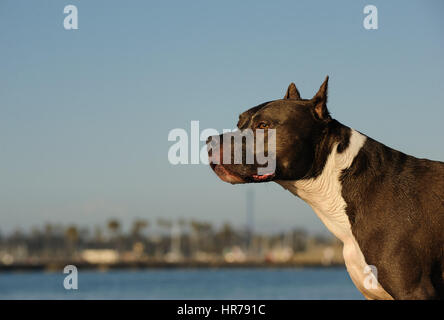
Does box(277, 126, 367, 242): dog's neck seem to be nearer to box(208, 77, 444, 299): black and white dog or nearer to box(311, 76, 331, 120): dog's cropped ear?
box(208, 77, 444, 299): black and white dog

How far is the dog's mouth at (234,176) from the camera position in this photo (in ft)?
16.4

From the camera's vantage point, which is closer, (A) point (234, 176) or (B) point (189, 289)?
(A) point (234, 176)

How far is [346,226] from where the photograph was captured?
15.6 ft

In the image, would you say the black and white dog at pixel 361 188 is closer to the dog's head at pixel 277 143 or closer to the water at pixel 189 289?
the dog's head at pixel 277 143

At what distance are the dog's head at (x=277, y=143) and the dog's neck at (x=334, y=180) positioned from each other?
8cm

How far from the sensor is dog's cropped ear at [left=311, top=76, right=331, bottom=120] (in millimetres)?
4941

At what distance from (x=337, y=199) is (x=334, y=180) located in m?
0.15

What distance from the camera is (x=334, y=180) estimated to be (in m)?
4.88

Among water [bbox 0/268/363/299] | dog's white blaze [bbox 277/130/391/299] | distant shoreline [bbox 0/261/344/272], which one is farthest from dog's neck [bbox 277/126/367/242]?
distant shoreline [bbox 0/261/344/272]

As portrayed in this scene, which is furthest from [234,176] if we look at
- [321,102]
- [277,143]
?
[321,102]

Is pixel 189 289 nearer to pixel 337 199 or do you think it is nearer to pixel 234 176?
pixel 234 176

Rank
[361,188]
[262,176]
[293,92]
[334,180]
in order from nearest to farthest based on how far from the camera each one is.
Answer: [361,188] < [334,180] < [262,176] < [293,92]
